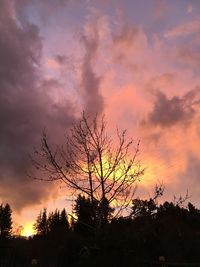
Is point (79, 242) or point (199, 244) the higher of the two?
point (199, 244)

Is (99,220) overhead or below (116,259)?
overhead

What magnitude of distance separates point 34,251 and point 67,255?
215 feet

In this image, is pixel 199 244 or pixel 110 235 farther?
pixel 199 244

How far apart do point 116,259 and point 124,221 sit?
2504 mm

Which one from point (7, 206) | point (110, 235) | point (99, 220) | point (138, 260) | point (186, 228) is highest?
point (7, 206)

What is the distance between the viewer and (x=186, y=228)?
61.6 m

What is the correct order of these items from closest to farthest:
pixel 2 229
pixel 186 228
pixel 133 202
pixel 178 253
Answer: pixel 133 202 → pixel 178 253 → pixel 186 228 → pixel 2 229

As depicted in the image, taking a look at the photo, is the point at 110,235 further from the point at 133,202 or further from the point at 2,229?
the point at 2,229

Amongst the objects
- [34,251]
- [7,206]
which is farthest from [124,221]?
[7,206]

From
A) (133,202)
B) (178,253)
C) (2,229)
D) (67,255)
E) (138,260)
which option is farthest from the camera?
(2,229)

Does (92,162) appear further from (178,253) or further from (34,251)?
(34,251)

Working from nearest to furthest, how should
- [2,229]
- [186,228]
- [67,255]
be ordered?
[67,255], [186,228], [2,229]

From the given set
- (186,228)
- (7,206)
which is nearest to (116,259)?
(186,228)

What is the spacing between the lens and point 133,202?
48.4ft
